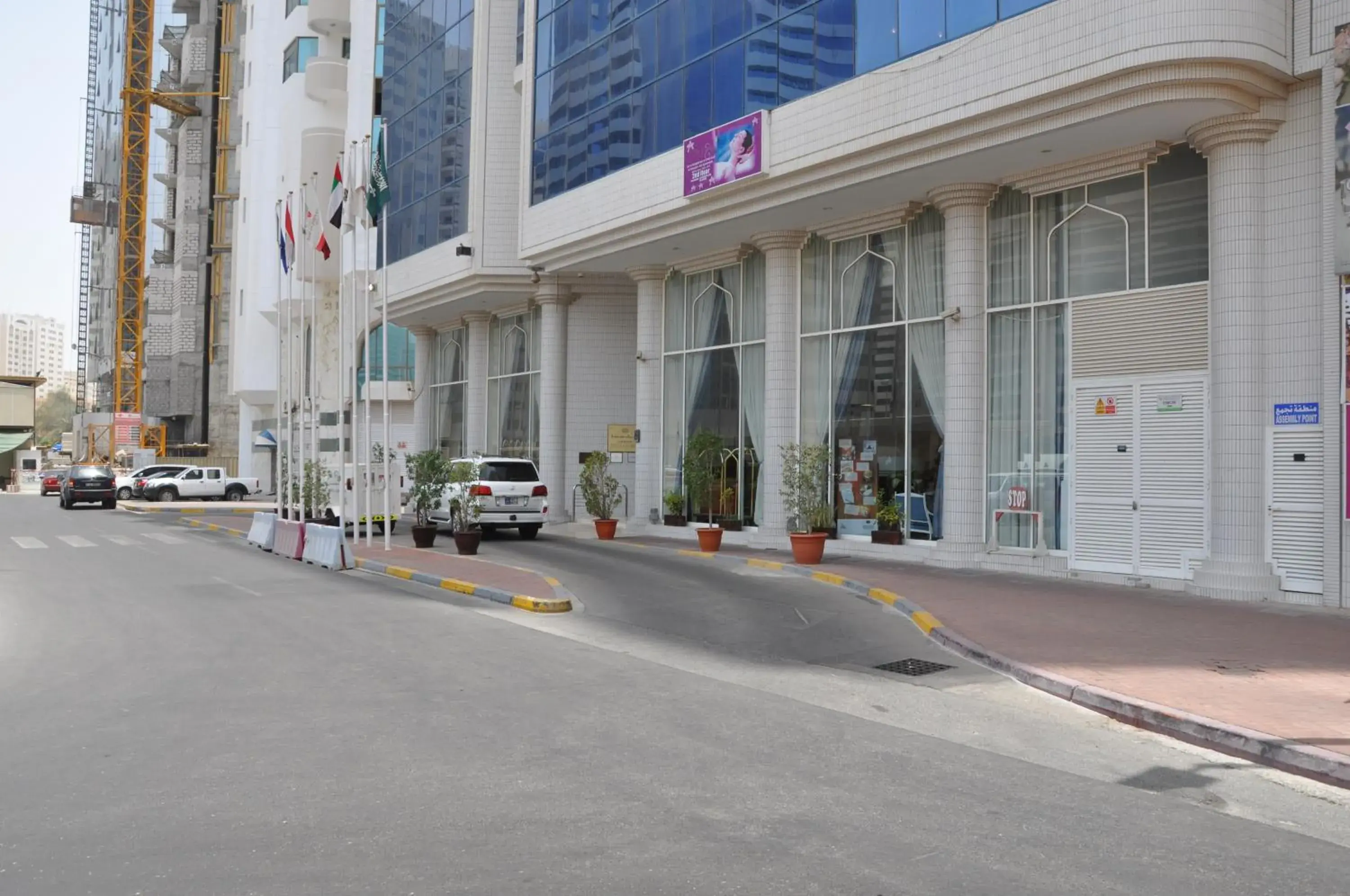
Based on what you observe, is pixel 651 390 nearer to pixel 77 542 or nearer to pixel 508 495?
pixel 508 495

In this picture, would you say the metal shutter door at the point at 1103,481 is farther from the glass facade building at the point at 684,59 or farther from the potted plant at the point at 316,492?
the potted plant at the point at 316,492

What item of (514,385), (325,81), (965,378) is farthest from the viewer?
(325,81)

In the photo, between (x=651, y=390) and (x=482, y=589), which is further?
(x=651, y=390)

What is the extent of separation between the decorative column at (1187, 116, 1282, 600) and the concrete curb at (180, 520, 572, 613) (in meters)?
8.53

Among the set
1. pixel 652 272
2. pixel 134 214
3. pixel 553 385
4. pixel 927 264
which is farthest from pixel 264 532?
pixel 134 214

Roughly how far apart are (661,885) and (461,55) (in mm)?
31560

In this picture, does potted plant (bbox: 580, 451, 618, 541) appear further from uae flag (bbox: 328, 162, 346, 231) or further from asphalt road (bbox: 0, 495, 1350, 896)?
asphalt road (bbox: 0, 495, 1350, 896)

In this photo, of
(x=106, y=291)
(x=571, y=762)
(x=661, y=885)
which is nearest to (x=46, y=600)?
(x=571, y=762)

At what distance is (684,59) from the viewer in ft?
74.9

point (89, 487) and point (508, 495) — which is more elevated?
point (508, 495)

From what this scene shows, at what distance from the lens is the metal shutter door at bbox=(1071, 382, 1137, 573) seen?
16.2m

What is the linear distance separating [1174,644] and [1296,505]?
449 centimetres

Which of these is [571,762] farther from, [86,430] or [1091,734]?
[86,430]

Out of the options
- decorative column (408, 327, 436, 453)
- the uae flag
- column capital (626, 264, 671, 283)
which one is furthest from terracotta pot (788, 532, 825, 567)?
decorative column (408, 327, 436, 453)
